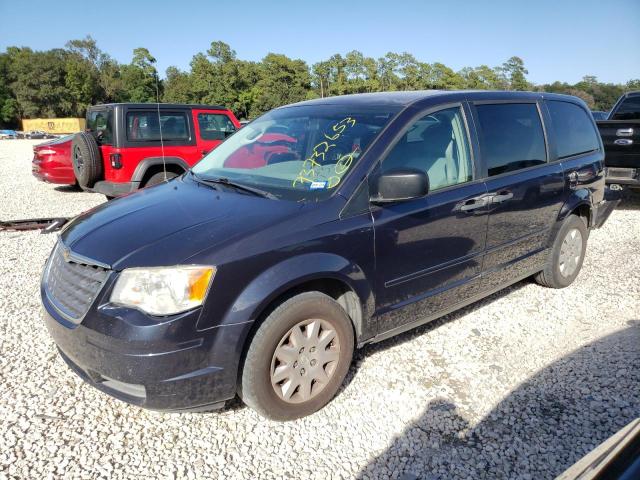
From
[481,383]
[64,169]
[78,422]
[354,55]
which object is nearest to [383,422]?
[481,383]

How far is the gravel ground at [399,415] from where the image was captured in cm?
243

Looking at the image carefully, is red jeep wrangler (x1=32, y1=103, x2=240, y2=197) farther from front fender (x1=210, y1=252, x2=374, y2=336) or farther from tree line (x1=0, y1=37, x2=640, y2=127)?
tree line (x1=0, y1=37, x2=640, y2=127)

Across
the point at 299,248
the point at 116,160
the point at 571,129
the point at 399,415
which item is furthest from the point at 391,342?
the point at 116,160

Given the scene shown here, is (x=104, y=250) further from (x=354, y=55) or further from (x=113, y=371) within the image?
(x=354, y=55)

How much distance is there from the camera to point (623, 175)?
7.98m

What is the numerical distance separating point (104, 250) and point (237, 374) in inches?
38.3

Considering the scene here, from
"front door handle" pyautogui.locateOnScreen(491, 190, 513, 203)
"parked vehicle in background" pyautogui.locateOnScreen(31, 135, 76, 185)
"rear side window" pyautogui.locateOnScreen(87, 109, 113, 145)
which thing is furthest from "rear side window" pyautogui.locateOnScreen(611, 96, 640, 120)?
"parked vehicle in background" pyautogui.locateOnScreen(31, 135, 76, 185)

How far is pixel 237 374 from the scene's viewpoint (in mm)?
2494

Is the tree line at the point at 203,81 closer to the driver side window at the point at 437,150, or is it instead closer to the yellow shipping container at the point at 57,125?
the yellow shipping container at the point at 57,125

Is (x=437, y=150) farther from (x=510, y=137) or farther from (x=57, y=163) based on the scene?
(x=57, y=163)

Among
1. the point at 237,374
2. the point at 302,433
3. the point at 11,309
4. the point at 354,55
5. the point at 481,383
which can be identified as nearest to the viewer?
the point at 237,374

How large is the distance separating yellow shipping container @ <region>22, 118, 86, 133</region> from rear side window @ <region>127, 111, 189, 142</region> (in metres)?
54.9

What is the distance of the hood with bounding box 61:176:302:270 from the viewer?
2428 millimetres

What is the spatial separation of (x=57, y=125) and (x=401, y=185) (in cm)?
7099
